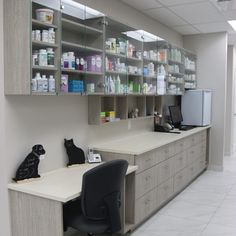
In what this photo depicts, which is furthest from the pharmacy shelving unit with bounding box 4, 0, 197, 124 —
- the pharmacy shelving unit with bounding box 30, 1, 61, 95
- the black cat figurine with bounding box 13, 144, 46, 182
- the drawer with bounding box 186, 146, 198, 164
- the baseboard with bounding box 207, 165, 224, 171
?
the baseboard with bounding box 207, 165, 224, 171

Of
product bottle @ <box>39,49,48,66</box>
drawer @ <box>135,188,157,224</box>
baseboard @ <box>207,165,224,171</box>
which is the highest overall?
product bottle @ <box>39,49,48,66</box>

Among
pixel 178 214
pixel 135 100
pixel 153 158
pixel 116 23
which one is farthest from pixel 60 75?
pixel 178 214

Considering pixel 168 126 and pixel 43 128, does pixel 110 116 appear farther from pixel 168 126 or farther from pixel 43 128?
pixel 168 126

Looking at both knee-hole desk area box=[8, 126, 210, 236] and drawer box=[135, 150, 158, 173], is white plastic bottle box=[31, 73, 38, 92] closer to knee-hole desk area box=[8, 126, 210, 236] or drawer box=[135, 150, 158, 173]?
knee-hole desk area box=[8, 126, 210, 236]

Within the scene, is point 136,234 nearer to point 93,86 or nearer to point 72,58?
point 93,86

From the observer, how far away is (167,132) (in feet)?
15.3

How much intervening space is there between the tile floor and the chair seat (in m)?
0.98

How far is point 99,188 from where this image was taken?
2.22m

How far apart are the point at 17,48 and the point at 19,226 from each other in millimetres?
1396

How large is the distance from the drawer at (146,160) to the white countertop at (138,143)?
66 mm

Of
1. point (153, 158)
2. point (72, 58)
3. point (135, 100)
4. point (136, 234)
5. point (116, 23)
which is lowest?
point (136, 234)

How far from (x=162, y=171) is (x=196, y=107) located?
2070 millimetres

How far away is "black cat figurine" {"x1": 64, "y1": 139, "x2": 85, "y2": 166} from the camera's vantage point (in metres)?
2.95

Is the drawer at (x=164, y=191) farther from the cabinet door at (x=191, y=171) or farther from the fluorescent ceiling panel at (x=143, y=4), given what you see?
the fluorescent ceiling panel at (x=143, y=4)
